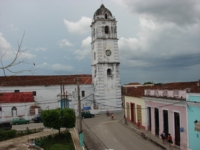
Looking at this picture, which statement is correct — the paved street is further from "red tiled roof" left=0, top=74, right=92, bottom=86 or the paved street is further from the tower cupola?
the tower cupola

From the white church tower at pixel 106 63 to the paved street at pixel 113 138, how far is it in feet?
28.2

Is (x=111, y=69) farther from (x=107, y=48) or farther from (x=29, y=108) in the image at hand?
(x=29, y=108)

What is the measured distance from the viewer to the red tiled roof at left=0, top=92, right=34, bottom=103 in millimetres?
30931

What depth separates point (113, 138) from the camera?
19.7 metres

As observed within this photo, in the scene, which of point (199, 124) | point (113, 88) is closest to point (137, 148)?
point (199, 124)

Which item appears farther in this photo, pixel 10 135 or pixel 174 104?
pixel 10 135

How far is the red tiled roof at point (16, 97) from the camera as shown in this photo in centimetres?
3093

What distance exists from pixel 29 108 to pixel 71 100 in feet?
20.4

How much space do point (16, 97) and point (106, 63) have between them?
1317cm

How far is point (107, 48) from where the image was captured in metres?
34.6

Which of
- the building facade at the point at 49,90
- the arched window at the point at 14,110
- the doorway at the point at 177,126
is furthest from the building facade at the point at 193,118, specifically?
the arched window at the point at 14,110

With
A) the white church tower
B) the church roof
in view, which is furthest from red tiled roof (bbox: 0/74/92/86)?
the church roof

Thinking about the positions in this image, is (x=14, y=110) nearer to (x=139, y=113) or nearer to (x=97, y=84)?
(x=97, y=84)

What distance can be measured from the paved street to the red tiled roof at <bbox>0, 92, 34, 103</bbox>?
10.3m
